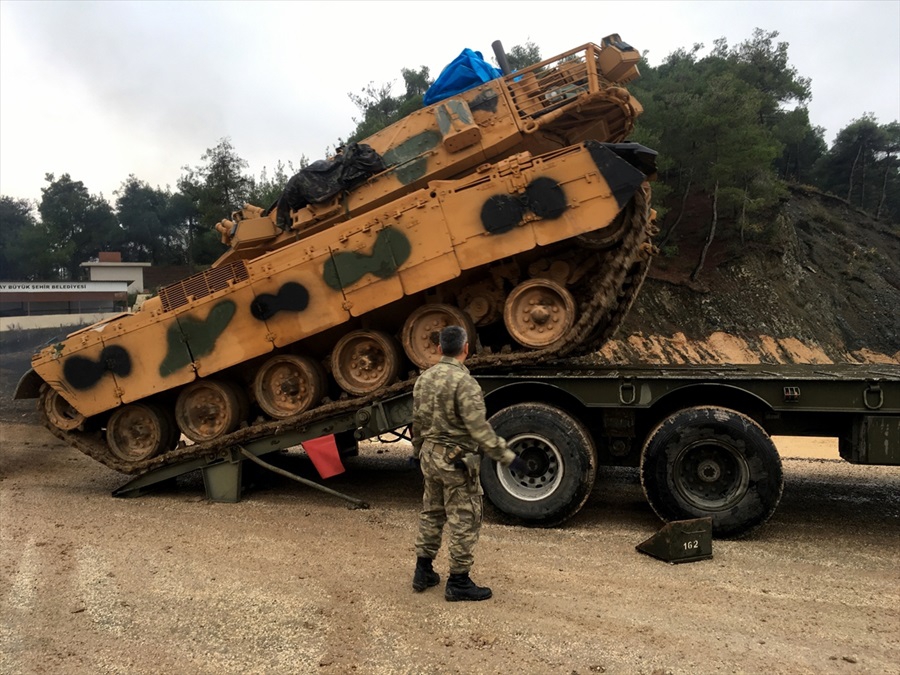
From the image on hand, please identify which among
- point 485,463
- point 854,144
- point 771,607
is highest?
point 854,144

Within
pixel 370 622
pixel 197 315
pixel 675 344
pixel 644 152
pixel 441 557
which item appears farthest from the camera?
pixel 675 344

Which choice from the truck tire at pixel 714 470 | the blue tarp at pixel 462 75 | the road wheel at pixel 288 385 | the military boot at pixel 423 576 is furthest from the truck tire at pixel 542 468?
the blue tarp at pixel 462 75

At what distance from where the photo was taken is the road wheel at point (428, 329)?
748 centimetres

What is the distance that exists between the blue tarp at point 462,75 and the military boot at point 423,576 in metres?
5.71

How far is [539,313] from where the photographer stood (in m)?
7.25

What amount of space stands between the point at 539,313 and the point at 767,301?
77.6ft

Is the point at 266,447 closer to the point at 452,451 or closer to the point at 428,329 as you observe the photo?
the point at 428,329

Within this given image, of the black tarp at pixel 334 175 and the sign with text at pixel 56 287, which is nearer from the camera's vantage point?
the black tarp at pixel 334 175

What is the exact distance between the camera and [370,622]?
434 cm

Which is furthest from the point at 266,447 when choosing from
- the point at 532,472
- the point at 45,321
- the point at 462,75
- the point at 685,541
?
the point at 45,321

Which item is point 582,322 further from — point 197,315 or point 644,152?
point 197,315

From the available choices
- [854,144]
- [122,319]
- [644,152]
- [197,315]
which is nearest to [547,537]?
[644,152]

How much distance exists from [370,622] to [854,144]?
51511 millimetres

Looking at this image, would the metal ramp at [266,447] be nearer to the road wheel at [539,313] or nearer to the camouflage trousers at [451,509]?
the road wheel at [539,313]
